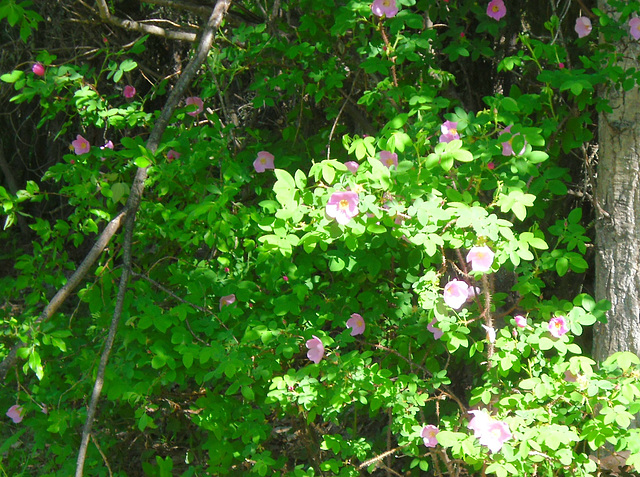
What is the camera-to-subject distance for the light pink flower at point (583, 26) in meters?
2.15

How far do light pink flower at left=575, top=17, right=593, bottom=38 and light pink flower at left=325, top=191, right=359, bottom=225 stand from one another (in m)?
1.12

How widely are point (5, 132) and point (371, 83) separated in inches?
138

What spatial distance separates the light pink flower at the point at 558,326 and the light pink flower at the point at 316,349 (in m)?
0.65

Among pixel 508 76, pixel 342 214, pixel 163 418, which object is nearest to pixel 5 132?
pixel 163 418

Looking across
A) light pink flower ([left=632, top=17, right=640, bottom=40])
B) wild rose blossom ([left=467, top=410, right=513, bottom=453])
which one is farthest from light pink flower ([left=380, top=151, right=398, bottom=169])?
light pink flower ([left=632, top=17, right=640, bottom=40])

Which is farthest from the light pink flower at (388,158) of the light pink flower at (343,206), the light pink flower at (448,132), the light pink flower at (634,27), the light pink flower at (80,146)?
the light pink flower at (80,146)

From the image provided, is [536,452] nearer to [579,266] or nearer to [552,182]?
[579,266]

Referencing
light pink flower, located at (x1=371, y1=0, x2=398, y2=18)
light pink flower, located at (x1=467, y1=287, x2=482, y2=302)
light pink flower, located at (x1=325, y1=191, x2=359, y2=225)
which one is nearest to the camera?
light pink flower, located at (x1=325, y1=191, x2=359, y2=225)

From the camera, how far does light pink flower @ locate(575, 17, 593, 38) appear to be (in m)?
2.15

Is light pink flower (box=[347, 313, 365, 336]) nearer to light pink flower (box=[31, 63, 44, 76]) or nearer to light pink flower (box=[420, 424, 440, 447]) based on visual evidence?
light pink flower (box=[420, 424, 440, 447])

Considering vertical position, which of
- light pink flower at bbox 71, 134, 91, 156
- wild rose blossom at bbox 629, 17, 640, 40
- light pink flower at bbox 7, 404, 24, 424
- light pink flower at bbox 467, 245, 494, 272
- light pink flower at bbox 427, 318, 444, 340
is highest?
wild rose blossom at bbox 629, 17, 640, 40

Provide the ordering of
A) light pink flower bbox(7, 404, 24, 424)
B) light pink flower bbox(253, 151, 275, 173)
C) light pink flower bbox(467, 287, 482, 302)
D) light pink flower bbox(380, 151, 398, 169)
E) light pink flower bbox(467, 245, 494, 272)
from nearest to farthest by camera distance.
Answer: light pink flower bbox(467, 245, 494, 272) → light pink flower bbox(380, 151, 398, 169) → light pink flower bbox(467, 287, 482, 302) → light pink flower bbox(253, 151, 275, 173) → light pink flower bbox(7, 404, 24, 424)

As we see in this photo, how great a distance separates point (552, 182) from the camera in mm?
1998

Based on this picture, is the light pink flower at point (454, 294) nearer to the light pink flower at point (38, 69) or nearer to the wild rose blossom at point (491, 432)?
the wild rose blossom at point (491, 432)
